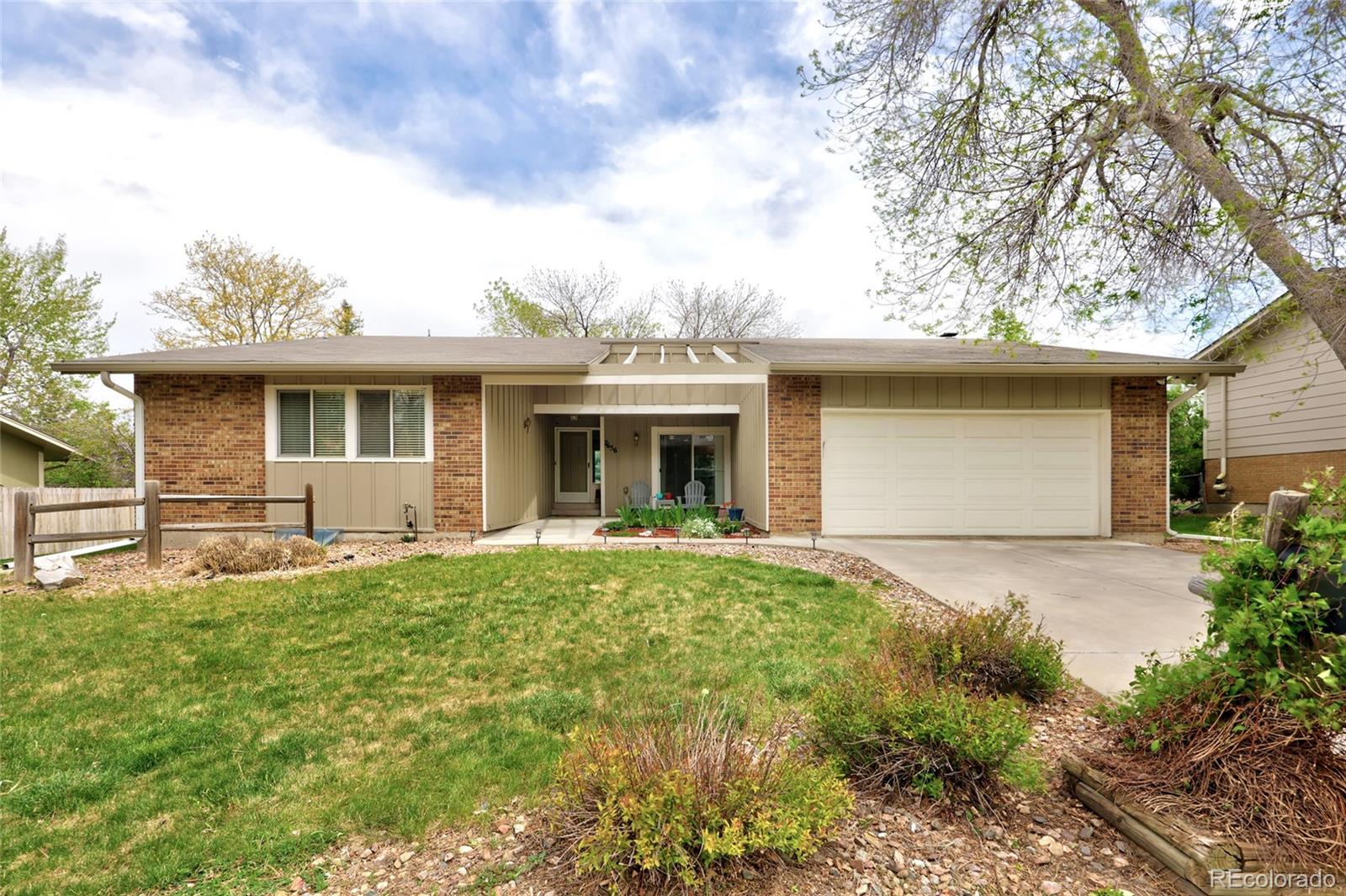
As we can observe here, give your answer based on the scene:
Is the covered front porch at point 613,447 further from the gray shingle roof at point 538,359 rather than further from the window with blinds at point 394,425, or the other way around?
the window with blinds at point 394,425

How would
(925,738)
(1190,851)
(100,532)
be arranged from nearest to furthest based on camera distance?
1. (1190,851)
2. (925,738)
3. (100,532)

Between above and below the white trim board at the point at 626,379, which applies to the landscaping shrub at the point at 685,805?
below

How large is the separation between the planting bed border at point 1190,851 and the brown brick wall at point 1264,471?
44.4 feet

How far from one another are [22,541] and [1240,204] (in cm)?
1396

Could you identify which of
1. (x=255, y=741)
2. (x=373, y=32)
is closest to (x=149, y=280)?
(x=373, y=32)

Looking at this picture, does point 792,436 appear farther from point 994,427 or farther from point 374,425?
point 374,425

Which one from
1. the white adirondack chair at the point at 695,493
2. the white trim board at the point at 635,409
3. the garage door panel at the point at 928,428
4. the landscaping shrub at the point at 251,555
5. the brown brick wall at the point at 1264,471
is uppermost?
the white trim board at the point at 635,409

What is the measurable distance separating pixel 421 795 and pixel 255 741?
1.17 m

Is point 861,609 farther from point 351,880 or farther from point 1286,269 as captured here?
point 1286,269

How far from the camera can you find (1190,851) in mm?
1877

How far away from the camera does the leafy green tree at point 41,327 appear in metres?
19.5

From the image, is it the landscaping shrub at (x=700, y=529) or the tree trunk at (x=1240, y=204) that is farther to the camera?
the landscaping shrub at (x=700, y=529)

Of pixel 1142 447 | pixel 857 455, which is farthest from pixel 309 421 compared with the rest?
pixel 1142 447

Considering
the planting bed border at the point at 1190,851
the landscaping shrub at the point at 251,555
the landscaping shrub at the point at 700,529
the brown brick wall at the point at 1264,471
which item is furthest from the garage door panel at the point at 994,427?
the landscaping shrub at the point at 251,555
